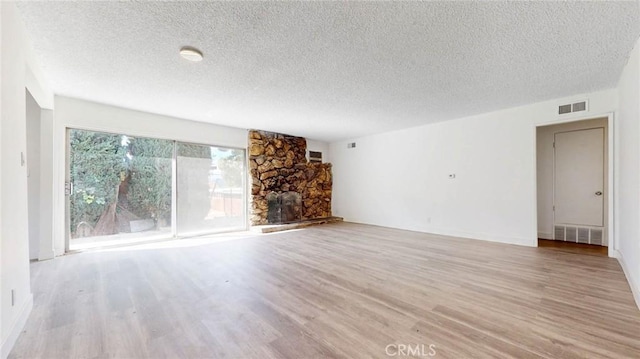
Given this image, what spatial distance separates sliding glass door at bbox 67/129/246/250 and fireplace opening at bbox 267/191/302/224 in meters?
0.78

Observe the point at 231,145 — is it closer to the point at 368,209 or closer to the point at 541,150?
the point at 368,209

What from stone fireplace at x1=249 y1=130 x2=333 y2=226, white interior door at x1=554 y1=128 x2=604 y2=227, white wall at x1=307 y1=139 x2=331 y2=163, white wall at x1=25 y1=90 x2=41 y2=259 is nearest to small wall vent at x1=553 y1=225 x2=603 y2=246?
white interior door at x1=554 y1=128 x2=604 y2=227

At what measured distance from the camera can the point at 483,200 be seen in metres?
4.80

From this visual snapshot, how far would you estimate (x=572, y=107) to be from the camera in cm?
388

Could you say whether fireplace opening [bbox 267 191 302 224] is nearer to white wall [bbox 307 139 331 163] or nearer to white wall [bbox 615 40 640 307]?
white wall [bbox 307 139 331 163]

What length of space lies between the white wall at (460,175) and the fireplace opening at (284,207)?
5.18ft

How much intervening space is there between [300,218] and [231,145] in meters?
2.63

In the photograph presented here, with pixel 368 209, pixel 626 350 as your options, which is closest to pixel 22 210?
pixel 626 350

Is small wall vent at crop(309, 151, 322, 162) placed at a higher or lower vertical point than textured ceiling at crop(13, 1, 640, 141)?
lower

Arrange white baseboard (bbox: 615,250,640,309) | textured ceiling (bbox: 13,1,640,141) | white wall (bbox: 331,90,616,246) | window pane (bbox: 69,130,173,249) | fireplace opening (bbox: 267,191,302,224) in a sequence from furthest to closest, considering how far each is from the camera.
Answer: fireplace opening (bbox: 267,191,302,224) → white wall (bbox: 331,90,616,246) → window pane (bbox: 69,130,173,249) → white baseboard (bbox: 615,250,640,309) → textured ceiling (bbox: 13,1,640,141)

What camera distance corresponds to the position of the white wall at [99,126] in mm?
3807

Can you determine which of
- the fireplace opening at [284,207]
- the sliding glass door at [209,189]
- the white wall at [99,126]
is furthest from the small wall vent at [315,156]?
the white wall at [99,126]

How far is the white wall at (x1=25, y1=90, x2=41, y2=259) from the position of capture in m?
3.63

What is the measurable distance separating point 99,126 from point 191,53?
291 centimetres
